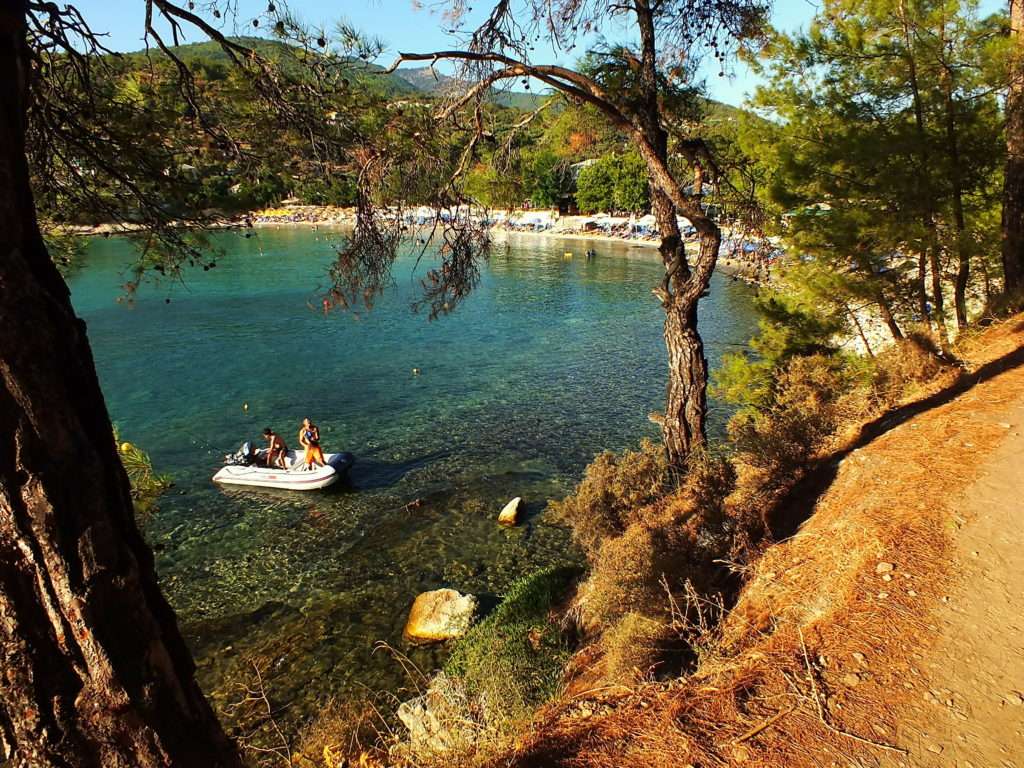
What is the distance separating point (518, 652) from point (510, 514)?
533 cm

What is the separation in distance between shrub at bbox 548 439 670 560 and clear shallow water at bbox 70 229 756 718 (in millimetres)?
2533

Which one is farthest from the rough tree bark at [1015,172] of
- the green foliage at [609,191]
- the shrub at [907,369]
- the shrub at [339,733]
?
the green foliage at [609,191]

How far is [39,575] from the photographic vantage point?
207cm

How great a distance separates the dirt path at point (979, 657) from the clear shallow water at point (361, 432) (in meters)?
5.53

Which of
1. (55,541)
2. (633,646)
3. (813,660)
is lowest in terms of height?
(633,646)

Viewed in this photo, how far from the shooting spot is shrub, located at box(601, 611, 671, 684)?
5.12 m

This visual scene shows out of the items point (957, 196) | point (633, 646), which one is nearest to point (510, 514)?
point (633, 646)

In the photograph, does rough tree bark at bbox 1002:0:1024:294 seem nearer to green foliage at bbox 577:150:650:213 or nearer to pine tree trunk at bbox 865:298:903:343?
pine tree trunk at bbox 865:298:903:343

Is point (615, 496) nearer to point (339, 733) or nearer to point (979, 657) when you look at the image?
point (339, 733)

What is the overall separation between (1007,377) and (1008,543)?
186 inches

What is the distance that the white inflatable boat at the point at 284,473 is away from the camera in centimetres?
1425

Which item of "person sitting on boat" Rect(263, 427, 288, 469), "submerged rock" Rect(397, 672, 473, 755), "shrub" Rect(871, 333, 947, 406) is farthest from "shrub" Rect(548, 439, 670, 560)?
"person sitting on boat" Rect(263, 427, 288, 469)

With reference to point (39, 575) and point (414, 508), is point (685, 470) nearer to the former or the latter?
point (414, 508)

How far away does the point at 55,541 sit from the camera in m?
2.07
